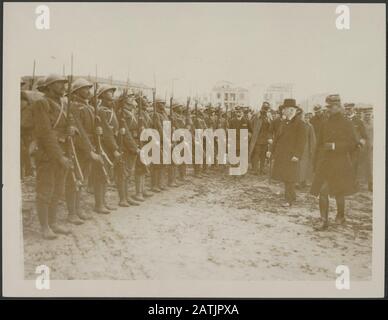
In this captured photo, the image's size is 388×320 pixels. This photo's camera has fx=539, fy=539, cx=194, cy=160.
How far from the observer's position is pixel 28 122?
364 centimetres

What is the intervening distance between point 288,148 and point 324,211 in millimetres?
501

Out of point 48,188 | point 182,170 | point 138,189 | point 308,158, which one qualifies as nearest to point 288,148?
point 308,158

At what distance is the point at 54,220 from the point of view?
3.63 meters

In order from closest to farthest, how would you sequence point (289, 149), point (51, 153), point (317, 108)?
point (51, 153) < point (317, 108) < point (289, 149)

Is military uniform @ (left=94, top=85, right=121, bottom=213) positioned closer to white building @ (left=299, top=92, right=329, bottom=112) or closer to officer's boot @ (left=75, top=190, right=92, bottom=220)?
officer's boot @ (left=75, top=190, right=92, bottom=220)

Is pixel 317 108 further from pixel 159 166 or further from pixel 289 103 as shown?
pixel 159 166

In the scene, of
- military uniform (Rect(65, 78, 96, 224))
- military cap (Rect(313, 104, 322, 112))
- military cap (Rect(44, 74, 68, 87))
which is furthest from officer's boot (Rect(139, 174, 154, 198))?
military cap (Rect(313, 104, 322, 112))

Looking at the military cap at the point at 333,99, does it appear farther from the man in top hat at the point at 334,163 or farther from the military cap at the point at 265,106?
the military cap at the point at 265,106

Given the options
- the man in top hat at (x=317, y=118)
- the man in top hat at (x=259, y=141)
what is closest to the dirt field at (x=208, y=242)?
the man in top hat at (x=259, y=141)

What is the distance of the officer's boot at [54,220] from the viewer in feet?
11.9

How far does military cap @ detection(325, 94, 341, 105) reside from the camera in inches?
145

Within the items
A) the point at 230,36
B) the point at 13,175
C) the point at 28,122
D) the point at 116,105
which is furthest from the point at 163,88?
the point at 13,175

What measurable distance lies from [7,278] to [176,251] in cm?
118
